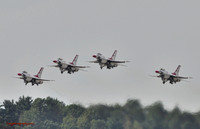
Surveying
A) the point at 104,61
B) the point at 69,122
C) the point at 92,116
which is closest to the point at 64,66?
the point at 104,61

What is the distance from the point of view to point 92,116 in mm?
132125

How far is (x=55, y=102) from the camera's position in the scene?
161625 mm

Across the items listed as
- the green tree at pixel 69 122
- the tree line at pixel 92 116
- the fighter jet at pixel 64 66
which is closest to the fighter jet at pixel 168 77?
the tree line at pixel 92 116

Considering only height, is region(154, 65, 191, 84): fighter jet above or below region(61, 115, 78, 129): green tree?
above

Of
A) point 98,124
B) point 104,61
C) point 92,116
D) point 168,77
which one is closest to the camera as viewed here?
point 168,77

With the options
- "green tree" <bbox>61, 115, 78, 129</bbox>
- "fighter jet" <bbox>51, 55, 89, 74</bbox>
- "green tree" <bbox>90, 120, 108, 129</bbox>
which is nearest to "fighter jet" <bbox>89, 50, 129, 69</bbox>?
"fighter jet" <bbox>51, 55, 89, 74</bbox>

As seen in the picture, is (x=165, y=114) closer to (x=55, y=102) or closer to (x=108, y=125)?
(x=108, y=125)

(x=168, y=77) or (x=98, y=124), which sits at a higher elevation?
(x=168, y=77)

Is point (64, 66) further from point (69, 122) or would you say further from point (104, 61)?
point (69, 122)

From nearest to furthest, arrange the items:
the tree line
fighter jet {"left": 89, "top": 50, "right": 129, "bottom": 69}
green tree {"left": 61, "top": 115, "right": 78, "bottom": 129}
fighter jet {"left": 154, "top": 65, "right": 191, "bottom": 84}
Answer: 1. the tree line
2. fighter jet {"left": 154, "top": 65, "right": 191, "bottom": 84}
3. fighter jet {"left": 89, "top": 50, "right": 129, "bottom": 69}
4. green tree {"left": 61, "top": 115, "right": 78, "bottom": 129}

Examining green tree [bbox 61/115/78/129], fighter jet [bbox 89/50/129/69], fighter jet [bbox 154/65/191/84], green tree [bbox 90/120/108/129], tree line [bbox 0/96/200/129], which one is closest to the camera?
tree line [bbox 0/96/200/129]

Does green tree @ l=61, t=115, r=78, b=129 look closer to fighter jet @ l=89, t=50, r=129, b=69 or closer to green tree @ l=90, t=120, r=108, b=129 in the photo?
green tree @ l=90, t=120, r=108, b=129

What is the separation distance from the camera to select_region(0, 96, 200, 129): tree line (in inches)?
4181

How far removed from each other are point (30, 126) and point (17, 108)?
19.7 meters
